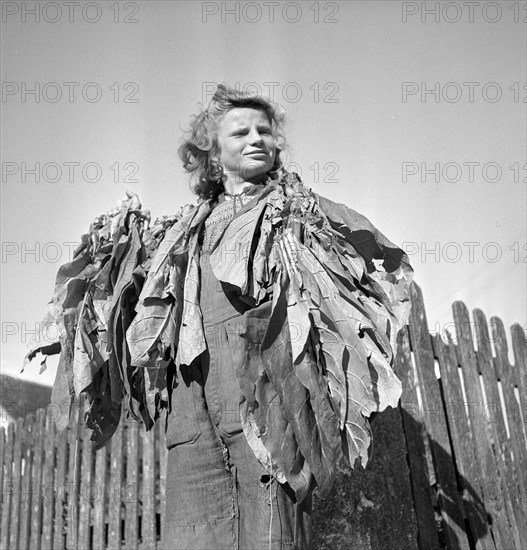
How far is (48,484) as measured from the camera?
4.35 metres

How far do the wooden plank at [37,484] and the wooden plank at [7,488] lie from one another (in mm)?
188

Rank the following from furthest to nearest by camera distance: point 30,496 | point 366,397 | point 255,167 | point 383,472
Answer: point 30,496 → point 383,472 → point 255,167 → point 366,397

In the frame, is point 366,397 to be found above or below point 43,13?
below

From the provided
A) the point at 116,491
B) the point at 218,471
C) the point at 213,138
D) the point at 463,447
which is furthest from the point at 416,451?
the point at 116,491

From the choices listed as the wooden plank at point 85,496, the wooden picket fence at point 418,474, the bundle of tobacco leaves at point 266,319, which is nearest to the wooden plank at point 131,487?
the wooden picket fence at point 418,474

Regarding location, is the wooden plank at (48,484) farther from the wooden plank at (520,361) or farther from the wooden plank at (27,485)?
the wooden plank at (520,361)

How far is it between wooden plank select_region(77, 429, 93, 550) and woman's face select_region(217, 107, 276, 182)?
2.05 m

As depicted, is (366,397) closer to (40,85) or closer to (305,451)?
(305,451)

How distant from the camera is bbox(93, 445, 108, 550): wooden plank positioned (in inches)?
160

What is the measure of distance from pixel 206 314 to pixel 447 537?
151cm

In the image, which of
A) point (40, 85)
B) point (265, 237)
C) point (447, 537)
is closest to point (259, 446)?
point (265, 237)

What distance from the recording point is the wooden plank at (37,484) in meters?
4.29

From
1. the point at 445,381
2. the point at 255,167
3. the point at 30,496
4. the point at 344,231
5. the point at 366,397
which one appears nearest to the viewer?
the point at 366,397

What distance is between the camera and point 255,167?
2820mm
